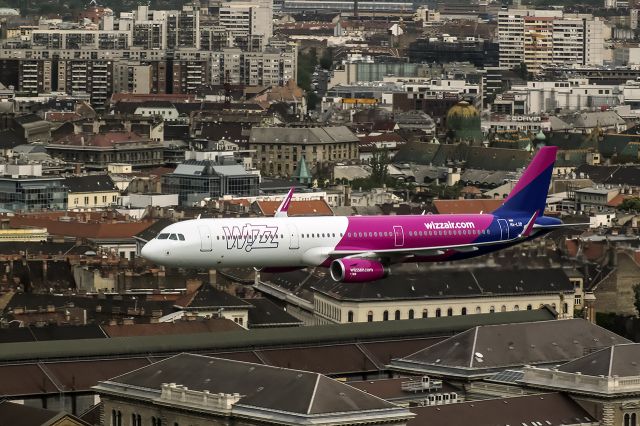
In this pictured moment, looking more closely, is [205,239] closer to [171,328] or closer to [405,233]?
[405,233]

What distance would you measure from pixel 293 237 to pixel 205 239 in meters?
A: 3.50

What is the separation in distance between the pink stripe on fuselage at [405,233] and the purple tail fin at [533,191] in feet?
13.5

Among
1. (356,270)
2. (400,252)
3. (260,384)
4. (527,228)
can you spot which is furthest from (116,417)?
(527,228)

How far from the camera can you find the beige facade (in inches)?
6462

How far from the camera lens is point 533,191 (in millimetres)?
131250

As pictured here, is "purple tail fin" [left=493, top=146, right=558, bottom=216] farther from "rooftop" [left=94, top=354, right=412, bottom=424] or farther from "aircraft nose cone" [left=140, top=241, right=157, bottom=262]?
"rooftop" [left=94, top=354, right=412, bottom=424]

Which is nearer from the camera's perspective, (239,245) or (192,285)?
(239,245)

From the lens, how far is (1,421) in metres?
107

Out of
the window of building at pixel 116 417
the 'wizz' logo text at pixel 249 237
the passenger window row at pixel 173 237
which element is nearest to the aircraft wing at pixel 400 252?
the 'wizz' logo text at pixel 249 237

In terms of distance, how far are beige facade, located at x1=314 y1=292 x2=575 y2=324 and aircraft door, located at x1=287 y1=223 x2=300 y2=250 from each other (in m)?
42.9

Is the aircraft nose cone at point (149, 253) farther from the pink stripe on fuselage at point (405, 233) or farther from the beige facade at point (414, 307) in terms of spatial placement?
the beige facade at point (414, 307)

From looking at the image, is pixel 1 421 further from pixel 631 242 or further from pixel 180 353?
pixel 631 242

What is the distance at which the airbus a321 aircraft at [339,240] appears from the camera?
118 metres

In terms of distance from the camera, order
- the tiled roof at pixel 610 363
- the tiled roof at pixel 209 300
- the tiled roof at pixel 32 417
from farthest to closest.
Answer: the tiled roof at pixel 209 300
the tiled roof at pixel 610 363
the tiled roof at pixel 32 417
